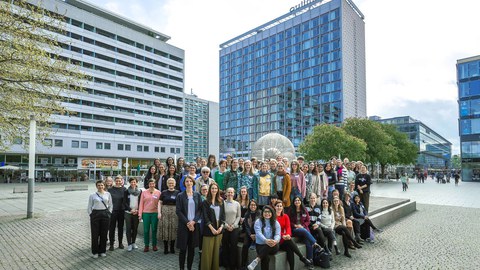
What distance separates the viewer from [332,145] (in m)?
40.2

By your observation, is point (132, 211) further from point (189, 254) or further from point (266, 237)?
point (266, 237)

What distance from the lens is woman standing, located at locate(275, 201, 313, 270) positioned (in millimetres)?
6764

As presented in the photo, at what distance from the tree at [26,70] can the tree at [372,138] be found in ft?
136

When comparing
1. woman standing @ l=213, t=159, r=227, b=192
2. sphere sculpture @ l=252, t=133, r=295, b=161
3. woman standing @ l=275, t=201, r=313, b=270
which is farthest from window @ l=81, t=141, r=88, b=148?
woman standing @ l=275, t=201, r=313, b=270

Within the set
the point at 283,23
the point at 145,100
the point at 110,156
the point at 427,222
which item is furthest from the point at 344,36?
the point at 427,222

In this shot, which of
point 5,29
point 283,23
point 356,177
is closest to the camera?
point 5,29

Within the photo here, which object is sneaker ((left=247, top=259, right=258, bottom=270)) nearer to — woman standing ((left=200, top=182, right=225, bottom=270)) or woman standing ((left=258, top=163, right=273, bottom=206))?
woman standing ((left=200, top=182, right=225, bottom=270))

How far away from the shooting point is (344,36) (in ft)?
266

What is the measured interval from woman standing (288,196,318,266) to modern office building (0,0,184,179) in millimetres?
43955

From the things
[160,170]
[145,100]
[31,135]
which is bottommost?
[160,170]

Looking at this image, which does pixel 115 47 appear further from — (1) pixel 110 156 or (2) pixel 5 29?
(2) pixel 5 29

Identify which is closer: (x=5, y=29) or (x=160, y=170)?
(x=160, y=170)

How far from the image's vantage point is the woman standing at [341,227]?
322 inches

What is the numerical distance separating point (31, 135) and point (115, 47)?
183 ft
